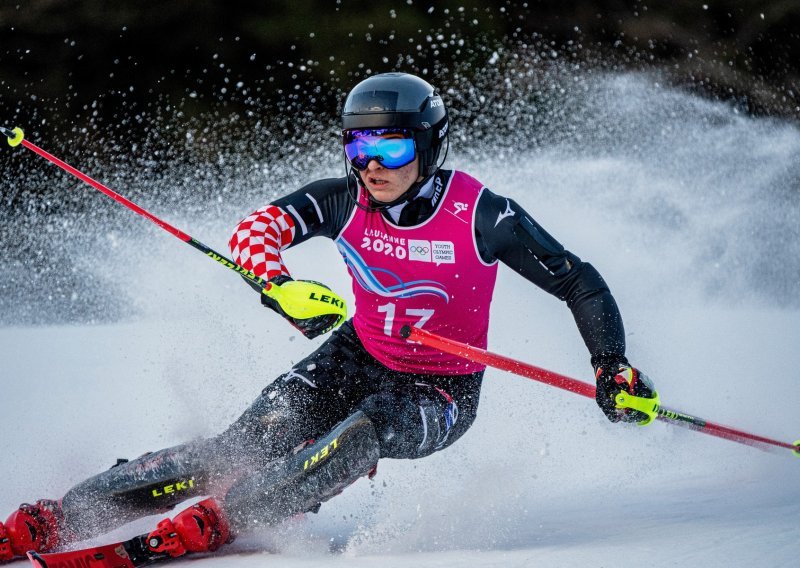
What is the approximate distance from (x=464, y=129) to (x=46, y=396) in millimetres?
7458

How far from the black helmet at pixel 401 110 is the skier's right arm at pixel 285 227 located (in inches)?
10.1

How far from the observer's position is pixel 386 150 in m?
2.79

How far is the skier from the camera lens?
259 cm

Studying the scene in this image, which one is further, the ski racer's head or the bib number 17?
the bib number 17

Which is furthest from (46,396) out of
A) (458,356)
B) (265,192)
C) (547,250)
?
(265,192)

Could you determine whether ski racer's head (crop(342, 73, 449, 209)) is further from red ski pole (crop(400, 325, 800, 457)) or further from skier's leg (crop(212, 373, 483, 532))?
skier's leg (crop(212, 373, 483, 532))

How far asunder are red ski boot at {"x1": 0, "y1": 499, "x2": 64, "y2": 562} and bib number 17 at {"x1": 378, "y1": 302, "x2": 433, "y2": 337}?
114 cm

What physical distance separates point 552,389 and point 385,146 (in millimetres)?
2015

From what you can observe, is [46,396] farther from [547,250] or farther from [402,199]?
[547,250]

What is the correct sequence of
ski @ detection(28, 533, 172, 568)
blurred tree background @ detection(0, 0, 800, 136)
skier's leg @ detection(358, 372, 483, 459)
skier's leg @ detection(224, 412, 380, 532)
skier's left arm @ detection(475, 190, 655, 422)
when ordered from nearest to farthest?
ski @ detection(28, 533, 172, 568) → skier's leg @ detection(224, 412, 380, 532) → skier's leg @ detection(358, 372, 483, 459) → skier's left arm @ detection(475, 190, 655, 422) → blurred tree background @ detection(0, 0, 800, 136)

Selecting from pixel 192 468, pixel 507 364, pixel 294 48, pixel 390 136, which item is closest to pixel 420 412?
pixel 507 364

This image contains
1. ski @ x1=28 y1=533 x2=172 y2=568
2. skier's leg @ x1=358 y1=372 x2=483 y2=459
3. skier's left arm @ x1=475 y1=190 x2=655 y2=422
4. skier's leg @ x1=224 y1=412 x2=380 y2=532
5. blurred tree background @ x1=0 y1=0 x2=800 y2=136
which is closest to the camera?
ski @ x1=28 y1=533 x2=172 y2=568

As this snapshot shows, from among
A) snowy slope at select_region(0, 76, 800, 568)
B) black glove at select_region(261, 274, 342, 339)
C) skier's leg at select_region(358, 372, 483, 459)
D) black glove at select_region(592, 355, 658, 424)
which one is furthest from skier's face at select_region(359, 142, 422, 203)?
snowy slope at select_region(0, 76, 800, 568)

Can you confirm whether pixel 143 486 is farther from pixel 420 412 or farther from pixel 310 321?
pixel 420 412
